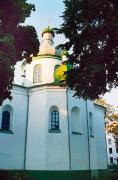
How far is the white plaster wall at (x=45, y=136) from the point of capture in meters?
20.7

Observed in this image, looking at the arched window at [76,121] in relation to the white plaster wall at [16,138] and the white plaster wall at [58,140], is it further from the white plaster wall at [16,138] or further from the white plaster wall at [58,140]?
the white plaster wall at [16,138]

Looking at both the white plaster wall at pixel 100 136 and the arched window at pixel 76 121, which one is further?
the white plaster wall at pixel 100 136

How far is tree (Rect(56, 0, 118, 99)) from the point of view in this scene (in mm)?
13422

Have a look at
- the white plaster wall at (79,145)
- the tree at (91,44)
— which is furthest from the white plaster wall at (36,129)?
the tree at (91,44)

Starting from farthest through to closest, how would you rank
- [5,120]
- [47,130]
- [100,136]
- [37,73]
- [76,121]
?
[100,136] < [37,73] < [76,121] < [5,120] < [47,130]

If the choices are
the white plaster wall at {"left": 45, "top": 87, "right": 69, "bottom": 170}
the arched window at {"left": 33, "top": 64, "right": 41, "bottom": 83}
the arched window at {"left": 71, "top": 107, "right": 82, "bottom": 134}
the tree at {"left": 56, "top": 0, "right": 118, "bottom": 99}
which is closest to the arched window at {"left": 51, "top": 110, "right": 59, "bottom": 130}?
the white plaster wall at {"left": 45, "top": 87, "right": 69, "bottom": 170}

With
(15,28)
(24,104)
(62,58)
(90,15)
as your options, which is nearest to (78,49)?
(90,15)

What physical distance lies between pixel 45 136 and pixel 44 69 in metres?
7.39

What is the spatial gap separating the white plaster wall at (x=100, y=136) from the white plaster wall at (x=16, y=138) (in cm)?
787

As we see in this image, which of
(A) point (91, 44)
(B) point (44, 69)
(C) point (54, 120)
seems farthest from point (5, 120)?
(A) point (91, 44)

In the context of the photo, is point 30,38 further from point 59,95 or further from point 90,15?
point 59,95

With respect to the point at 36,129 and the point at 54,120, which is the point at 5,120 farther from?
the point at 54,120

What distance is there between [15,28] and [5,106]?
1033 cm

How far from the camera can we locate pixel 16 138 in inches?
868
